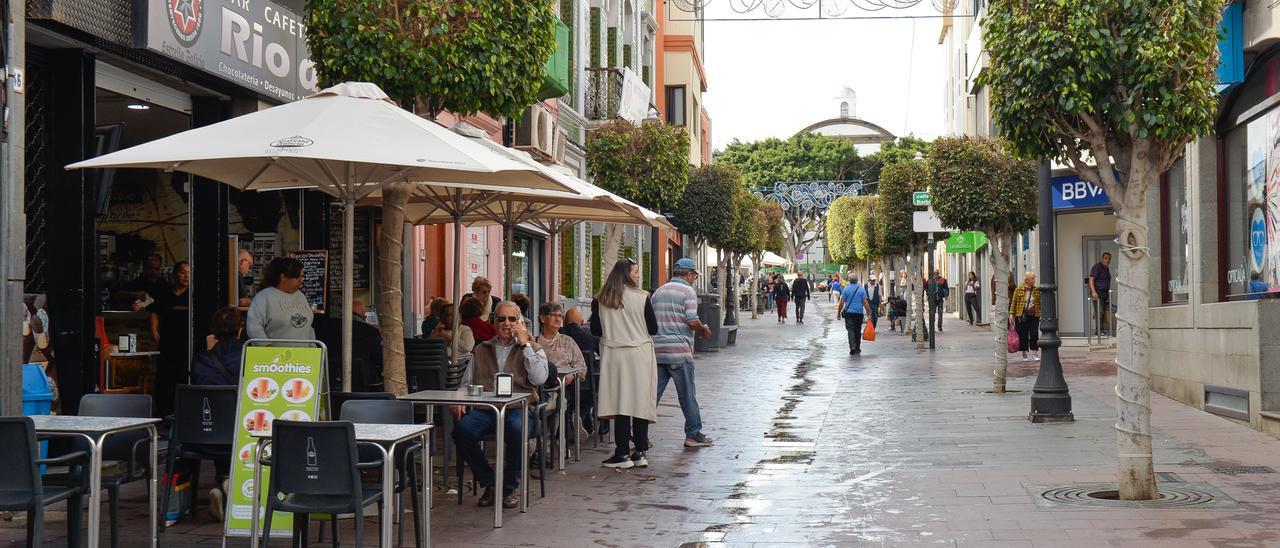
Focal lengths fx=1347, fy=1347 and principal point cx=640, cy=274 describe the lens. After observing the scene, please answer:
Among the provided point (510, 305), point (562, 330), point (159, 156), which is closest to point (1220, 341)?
point (562, 330)

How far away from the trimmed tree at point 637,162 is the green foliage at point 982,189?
14.2 ft

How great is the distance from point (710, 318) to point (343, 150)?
68.7ft

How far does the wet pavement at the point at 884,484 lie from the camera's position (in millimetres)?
7883

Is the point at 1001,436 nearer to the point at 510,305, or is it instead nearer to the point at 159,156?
the point at 510,305

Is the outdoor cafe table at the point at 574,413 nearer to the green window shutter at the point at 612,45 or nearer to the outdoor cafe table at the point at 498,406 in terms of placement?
the outdoor cafe table at the point at 498,406

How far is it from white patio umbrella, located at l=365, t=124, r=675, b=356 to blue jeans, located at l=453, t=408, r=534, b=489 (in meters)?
1.61

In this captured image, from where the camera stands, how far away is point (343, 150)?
7574 mm

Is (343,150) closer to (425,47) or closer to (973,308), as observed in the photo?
(425,47)

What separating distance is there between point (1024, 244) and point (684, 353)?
24914 millimetres

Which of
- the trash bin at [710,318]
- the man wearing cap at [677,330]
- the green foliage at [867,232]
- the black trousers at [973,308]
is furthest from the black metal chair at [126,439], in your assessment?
the black trousers at [973,308]

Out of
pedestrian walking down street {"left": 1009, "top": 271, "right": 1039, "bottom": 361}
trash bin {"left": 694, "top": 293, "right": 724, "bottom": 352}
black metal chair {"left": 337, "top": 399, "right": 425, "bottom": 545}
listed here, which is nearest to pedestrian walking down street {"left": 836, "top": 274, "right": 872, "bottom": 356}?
trash bin {"left": 694, "top": 293, "right": 724, "bottom": 352}

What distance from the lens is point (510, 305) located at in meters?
9.51

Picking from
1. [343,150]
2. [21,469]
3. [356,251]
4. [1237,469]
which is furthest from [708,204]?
[21,469]

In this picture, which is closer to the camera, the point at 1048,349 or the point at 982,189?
the point at 1048,349
